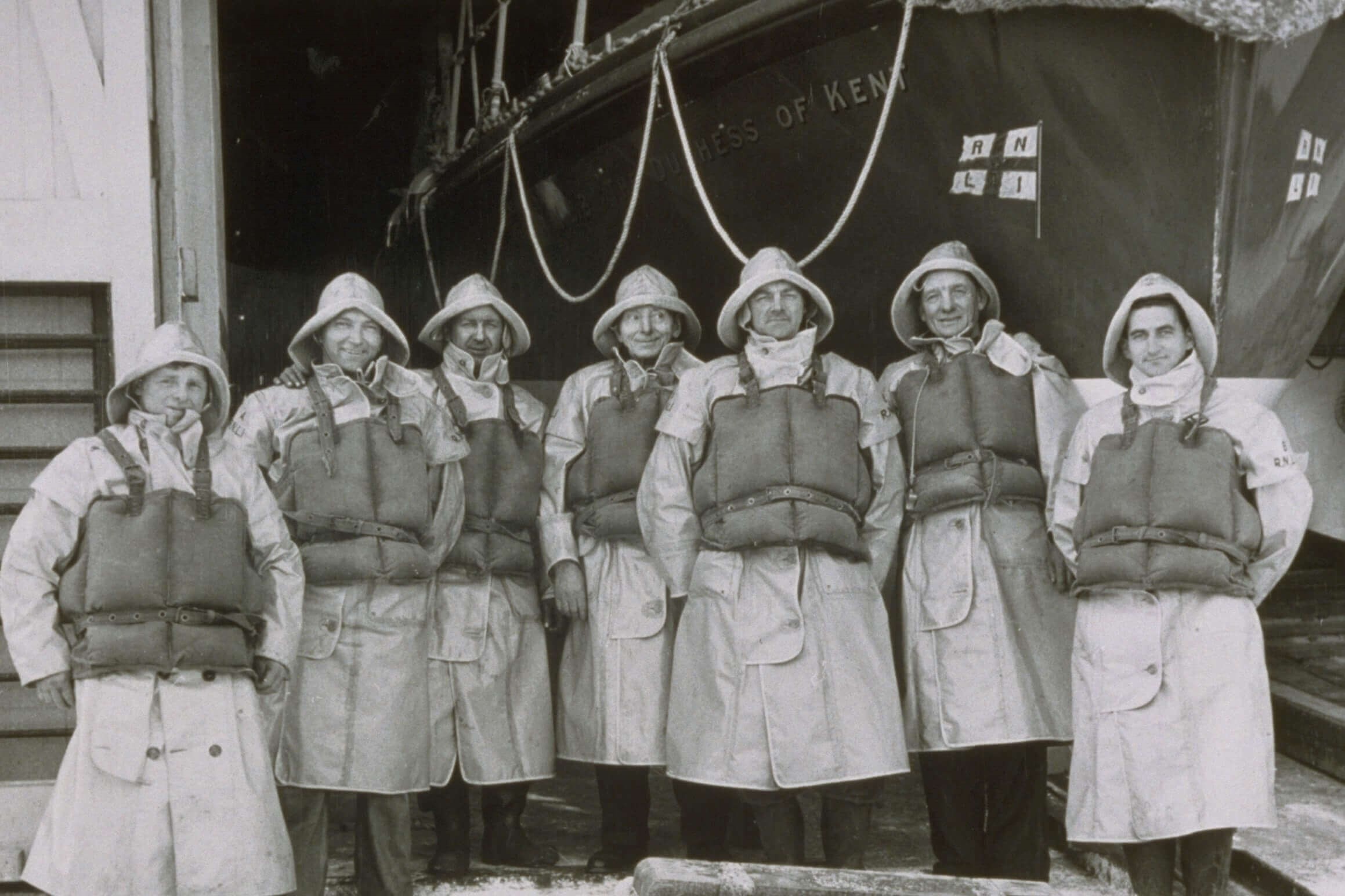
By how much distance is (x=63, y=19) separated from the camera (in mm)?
3955

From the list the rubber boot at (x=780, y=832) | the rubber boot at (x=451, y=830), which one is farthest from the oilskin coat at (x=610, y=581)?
the rubber boot at (x=780, y=832)

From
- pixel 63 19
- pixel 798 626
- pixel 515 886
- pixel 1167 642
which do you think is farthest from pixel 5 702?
pixel 1167 642

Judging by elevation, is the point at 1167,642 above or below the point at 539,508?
below

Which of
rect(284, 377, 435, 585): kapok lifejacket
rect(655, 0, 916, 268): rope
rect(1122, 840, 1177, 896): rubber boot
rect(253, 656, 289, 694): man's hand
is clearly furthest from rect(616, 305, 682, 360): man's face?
rect(1122, 840, 1177, 896): rubber boot

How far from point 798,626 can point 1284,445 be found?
4.13 feet

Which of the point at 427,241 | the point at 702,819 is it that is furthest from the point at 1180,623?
the point at 427,241

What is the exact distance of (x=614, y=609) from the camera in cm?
416

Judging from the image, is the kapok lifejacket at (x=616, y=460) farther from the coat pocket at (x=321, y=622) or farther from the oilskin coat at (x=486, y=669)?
the coat pocket at (x=321, y=622)

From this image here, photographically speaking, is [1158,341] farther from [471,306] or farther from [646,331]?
[471,306]

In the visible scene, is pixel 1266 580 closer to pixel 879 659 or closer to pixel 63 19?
pixel 879 659

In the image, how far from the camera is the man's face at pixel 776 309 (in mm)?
3939

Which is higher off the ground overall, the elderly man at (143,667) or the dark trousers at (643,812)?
the elderly man at (143,667)

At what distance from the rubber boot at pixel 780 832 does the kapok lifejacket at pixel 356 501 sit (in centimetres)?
109

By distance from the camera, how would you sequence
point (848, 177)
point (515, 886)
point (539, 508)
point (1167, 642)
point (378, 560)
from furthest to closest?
point (848, 177)
point (539, 508)
point (515, 886)
point (378, 560)
point (1167, 642)
